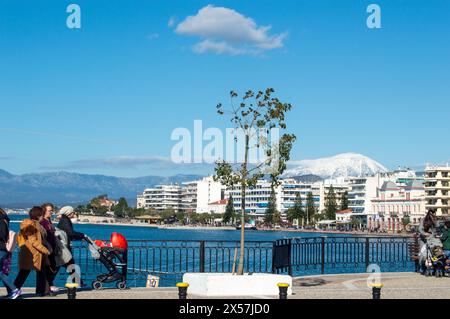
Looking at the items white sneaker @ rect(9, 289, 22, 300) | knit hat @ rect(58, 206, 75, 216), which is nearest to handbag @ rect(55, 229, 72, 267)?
knit hat @ rect(58, 206, 75, 216)

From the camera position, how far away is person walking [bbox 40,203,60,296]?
54.3 ft

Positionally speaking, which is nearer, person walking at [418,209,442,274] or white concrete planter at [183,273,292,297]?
white concrete planter at [183,273,292,297]

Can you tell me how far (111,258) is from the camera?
18.6 m

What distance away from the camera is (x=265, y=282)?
17062 millimetres

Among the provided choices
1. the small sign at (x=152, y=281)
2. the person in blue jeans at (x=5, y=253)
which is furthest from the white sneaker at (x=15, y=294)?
the small sign at (x=152, y=281)

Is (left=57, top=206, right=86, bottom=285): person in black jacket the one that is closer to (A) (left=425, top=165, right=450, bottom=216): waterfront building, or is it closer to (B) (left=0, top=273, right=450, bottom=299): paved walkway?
(B) (left=0, top=273, right=450, bottom=299): paved walkway

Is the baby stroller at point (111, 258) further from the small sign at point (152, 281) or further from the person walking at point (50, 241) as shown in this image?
the small sign at point (152, 281)

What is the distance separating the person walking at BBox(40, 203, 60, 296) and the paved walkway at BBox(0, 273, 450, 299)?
0.39 meters

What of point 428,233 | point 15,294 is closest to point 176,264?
point 428,233

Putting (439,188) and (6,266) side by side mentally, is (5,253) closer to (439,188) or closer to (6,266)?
(6,266)

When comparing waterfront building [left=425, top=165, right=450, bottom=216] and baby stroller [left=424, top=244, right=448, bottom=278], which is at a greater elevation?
waterfront building [left=425, top=165, right=450, bottom=216]

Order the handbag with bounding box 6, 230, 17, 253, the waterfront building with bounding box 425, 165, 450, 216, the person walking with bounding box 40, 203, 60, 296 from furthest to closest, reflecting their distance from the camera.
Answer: the waterfront building with bounding box 425, 165, 450, 216, the person walking with bounding box 40, 203, 60, 296, the handbag with bounding box 6, 230, 17, 253
